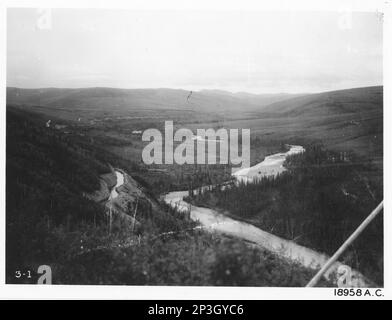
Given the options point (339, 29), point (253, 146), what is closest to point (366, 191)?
point (253, 146)

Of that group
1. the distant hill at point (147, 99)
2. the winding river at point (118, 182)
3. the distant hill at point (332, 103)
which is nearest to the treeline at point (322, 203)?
the distant hill at point (332, 103)

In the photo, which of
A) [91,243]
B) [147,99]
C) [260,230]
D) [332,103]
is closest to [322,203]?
[260,230]

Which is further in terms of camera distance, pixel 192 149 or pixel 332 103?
pixel 332 103

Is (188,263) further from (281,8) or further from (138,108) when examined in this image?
(281,8)

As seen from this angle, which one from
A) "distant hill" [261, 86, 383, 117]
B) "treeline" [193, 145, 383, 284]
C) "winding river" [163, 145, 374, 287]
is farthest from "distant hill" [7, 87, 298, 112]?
"treeline" [193, 145, 383, 284]

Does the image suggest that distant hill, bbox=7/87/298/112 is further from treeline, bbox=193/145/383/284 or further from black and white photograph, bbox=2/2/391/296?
treeline, bbox=193/145/383/284

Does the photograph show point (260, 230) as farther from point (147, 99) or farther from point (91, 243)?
point (147, 99)
